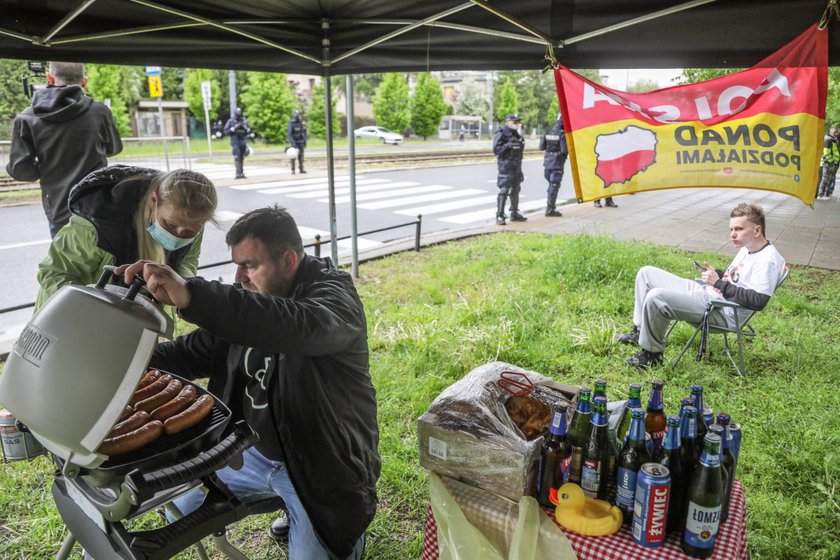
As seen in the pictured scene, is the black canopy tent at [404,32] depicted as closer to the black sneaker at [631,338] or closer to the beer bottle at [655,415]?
the beer bottle at [655,415]

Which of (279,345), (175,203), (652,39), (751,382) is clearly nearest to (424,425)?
(279,345)

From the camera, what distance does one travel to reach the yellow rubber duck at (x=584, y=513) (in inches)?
75.6

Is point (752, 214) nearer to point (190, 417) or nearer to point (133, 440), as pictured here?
point (190, 417)

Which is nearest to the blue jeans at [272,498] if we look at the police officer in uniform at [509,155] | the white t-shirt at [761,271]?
the white t-shirt at [761,271]

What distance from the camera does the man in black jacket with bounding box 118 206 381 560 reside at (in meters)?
2.09

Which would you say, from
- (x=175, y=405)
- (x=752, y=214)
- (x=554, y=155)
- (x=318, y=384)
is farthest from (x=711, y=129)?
(x=554, y=155)

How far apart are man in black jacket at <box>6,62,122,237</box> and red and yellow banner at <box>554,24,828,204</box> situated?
3569mm

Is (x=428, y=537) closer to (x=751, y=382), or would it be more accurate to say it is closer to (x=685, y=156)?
(x=685, y=156)

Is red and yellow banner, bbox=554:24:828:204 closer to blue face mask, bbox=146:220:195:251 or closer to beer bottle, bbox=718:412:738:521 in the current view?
beer bottle, bbox=718:412:738:521

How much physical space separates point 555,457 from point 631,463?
28 cm

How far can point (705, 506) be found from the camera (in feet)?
5.89

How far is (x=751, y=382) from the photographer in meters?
4.62

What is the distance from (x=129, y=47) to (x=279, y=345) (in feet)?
8.53

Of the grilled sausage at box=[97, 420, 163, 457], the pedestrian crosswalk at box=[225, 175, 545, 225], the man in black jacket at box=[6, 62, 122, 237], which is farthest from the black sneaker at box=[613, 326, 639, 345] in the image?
the pedestrian crosswalk at box=[225, 175, 545, 225]
